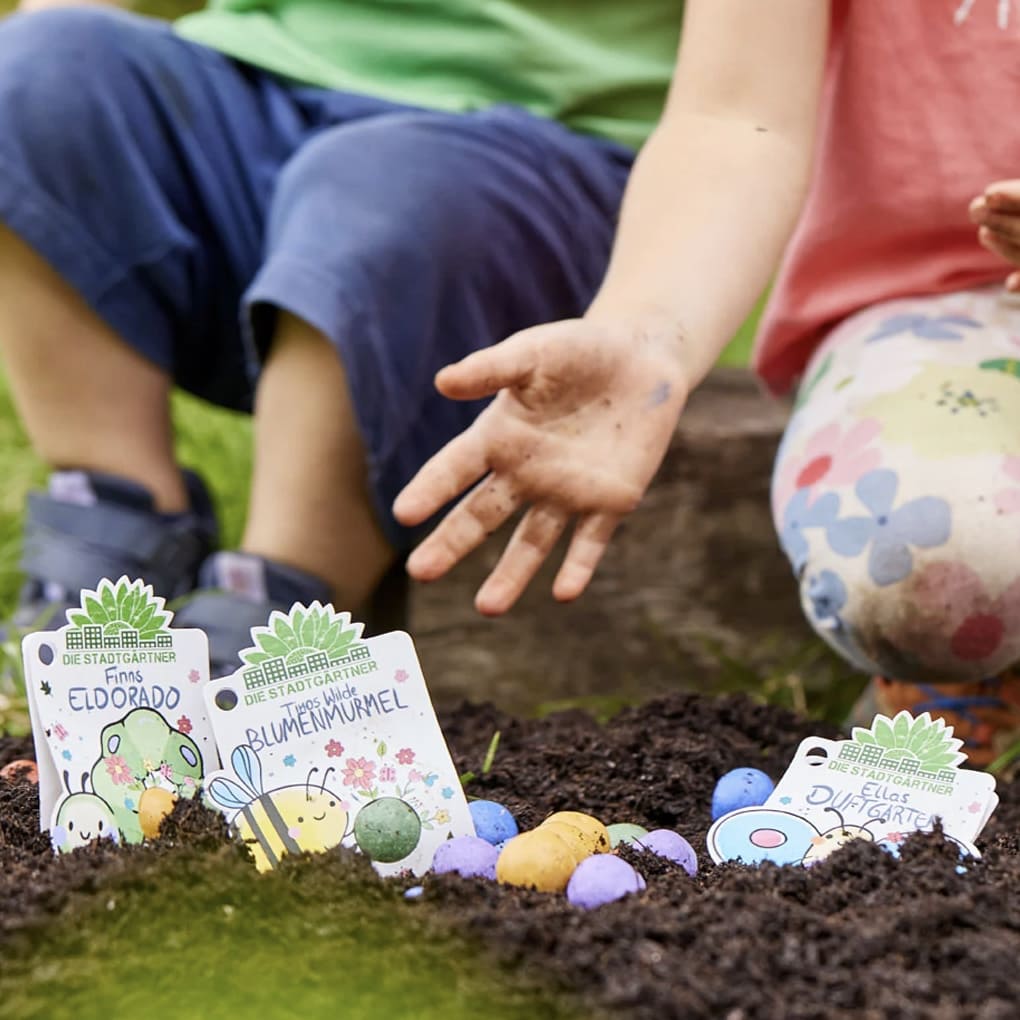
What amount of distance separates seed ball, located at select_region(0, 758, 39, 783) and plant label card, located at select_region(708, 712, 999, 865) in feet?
1.71

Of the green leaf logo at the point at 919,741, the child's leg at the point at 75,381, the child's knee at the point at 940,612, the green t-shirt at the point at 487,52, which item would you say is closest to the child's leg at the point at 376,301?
the green t-shirt at the point at 487,52

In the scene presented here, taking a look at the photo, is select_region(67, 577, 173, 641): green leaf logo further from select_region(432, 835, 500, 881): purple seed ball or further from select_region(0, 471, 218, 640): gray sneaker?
select_region(0, 471, 218, 640): gray sneaker

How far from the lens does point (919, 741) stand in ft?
2.92

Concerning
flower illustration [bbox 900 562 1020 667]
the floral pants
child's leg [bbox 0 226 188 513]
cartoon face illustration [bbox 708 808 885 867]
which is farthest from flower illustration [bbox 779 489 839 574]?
child's leg [bbox 0 226 188 513]

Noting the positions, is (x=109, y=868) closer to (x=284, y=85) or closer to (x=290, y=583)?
(x=290, y=583)

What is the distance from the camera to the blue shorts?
5.03ft

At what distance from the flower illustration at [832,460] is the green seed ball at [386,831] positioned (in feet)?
2.17

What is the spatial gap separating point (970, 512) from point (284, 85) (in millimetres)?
1141

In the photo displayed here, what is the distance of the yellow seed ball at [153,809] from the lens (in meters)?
0.83

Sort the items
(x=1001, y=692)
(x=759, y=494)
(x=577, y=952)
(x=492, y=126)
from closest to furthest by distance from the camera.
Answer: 1. (x=577, y=952)
2. (x=1001, y=692)
3. (x=492, y=126)
4. (x=759, y=494)

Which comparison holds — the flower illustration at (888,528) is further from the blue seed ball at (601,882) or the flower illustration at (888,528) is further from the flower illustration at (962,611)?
the blue seed ball at (601,882)

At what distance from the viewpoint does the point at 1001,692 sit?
1436 mm

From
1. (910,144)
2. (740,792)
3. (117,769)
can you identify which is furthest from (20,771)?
(910,144)

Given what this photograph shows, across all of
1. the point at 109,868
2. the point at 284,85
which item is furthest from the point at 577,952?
the point at 284,85
